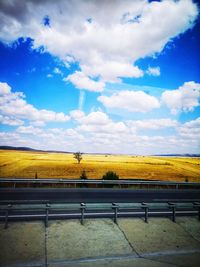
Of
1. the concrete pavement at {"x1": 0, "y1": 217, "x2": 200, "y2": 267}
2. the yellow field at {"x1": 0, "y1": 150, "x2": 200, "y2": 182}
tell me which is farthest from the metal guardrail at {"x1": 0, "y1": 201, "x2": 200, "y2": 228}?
the yellow field at {"x1": 0, "y1": 150, "x2": 200, "y2": 182}

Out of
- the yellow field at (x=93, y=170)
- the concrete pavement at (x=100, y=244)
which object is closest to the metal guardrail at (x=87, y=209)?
the concrete pavement at (x=100, y=244)

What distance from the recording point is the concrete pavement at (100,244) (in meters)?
6.00

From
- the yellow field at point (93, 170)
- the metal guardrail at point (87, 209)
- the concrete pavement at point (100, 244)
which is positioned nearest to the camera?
the concrete pavement at point (100, 244)

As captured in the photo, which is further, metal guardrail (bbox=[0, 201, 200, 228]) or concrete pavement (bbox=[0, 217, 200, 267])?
metal guardrail (bbox=[0, 201, 200, 228])

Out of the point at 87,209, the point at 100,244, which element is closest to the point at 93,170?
the point at 87,209

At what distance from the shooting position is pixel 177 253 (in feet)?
22.0

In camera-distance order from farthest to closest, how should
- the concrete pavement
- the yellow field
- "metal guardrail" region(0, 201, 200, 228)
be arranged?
1. the yellow field
2. "metal guardrail" region(0, 201, 200, 228)
3. the concrete pavement

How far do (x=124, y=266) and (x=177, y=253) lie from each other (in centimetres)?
188

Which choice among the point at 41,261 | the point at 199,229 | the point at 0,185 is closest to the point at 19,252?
the point at 41,261

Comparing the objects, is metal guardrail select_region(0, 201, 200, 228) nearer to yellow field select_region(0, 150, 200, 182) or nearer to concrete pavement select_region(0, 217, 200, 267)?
concrete pavement select_region(0, 217, 200, 267)

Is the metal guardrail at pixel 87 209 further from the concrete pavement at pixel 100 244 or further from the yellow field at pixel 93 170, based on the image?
the yellow field at pixel 93 170

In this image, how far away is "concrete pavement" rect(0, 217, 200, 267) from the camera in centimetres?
600

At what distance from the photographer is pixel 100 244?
6.87 m

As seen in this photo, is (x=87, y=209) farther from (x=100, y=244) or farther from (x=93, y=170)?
(x=93, y=170)
